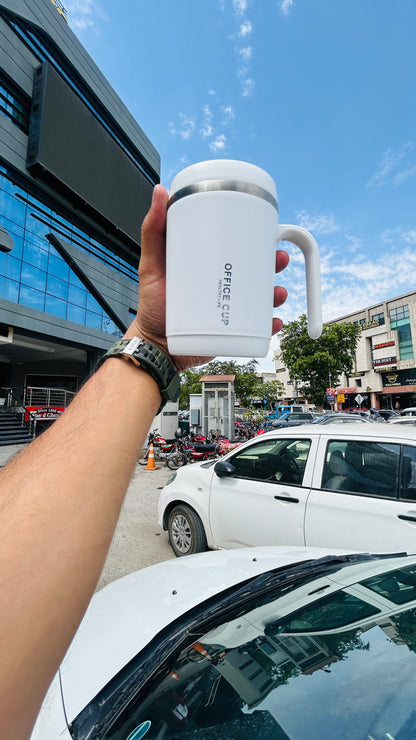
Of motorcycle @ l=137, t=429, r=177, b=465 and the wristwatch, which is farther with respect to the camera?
motorcycle @ l=137, t=429, r=177, b=465

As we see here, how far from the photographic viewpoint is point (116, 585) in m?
1.85

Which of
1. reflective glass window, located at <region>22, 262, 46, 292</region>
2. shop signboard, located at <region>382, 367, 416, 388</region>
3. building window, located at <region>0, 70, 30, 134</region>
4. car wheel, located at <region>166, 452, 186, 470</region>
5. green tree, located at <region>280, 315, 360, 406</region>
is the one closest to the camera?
car wheel, located at <region>166, 452, 186, 470</region>

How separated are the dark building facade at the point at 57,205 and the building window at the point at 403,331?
1299 inches

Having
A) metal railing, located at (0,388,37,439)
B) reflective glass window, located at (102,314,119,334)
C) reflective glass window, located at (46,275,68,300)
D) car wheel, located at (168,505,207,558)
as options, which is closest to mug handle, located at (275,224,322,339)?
car wheel, located at (168,505,207,558)

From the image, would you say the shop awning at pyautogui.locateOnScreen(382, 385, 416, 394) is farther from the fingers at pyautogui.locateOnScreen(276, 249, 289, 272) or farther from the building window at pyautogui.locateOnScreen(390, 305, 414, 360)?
the fingers at pyautogui.locateOnScreen(276, 249, 289, 272)

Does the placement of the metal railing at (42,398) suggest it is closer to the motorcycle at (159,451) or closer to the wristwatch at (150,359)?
the motorcycle at (159,451)

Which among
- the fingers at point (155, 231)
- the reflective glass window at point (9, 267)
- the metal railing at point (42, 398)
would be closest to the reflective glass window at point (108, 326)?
the metal railing at point (42, 398)

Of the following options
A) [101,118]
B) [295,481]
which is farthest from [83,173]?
[295,481]

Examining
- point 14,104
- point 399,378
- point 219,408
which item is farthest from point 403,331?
point 14,104

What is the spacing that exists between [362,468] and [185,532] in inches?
82.7

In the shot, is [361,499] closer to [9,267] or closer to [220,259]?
[220,259]

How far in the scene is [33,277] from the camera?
16906 mm

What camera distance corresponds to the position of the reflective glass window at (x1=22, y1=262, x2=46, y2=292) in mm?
16438

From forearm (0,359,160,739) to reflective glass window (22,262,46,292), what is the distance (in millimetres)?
Answer: 18252
